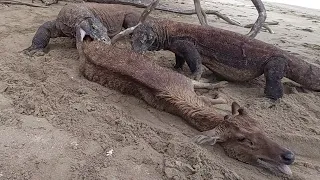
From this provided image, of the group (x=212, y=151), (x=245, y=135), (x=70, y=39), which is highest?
(x=245, y=135)

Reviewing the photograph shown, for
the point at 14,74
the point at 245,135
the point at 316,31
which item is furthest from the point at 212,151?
the point at 316,31

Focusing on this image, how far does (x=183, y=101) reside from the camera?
3.69m

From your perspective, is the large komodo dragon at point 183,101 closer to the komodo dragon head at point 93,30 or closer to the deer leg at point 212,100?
the deer leg at point 212,100

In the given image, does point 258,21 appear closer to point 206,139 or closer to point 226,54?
point 226,54

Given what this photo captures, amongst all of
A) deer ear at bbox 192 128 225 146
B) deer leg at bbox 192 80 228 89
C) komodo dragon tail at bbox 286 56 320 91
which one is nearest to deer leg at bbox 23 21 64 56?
deer leg at bbox 192 80 228 89

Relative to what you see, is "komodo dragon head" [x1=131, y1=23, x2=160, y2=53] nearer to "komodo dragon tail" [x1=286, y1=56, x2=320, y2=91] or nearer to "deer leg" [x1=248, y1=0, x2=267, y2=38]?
"deer leg" [x1=248, y1=0, x2=267, y2=38]

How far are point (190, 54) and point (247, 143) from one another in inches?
Answer: 89.5

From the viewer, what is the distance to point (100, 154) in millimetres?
2857

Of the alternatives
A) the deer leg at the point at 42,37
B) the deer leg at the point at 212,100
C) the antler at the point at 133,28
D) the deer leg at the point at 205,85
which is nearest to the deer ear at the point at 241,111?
the deer leg at the point at 212,100

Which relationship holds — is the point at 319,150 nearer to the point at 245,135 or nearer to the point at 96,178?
the point at 245,135

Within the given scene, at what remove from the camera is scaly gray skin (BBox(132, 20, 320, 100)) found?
15.8 ft

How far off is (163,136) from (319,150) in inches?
54.6

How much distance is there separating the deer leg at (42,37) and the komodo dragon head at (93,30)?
0.53 m

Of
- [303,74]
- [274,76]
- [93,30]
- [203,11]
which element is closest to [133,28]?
[93,30]
